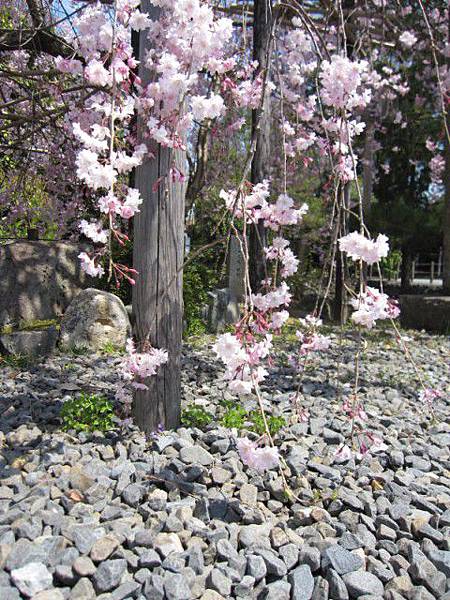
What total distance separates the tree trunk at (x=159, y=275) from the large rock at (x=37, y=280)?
2.46m

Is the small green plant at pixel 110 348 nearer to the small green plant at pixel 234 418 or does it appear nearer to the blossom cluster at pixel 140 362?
the small green plant at pixel 234 418

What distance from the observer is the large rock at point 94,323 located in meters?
4.24

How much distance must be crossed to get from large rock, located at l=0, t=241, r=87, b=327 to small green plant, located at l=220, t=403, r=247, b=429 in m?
2.58

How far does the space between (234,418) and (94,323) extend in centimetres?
206

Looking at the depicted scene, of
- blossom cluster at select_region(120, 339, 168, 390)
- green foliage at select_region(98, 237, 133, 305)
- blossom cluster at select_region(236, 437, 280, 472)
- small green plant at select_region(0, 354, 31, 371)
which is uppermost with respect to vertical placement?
green foliage at select_region(98, 237, 133, 305)

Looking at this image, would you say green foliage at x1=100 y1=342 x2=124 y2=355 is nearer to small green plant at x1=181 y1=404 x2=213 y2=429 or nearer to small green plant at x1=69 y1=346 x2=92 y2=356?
small green plant at x1=69 y1=346 x2=92 y2=356

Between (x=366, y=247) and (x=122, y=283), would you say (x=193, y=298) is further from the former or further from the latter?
(x=366, y=247)

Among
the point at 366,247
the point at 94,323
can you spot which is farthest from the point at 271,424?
the point at 94,323

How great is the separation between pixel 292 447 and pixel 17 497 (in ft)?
3.64

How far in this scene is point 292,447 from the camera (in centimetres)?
237

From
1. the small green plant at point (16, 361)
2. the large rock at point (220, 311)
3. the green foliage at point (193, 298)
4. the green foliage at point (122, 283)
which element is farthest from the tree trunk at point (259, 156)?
the small green plant at point (16, 361)

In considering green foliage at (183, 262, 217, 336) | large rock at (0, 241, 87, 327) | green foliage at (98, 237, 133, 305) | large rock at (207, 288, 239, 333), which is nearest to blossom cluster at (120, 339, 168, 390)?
large rock at (0, 241, 87, 327)

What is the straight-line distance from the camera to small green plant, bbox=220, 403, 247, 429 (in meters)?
2.55

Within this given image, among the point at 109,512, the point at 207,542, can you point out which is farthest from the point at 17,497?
the point at 207,542
